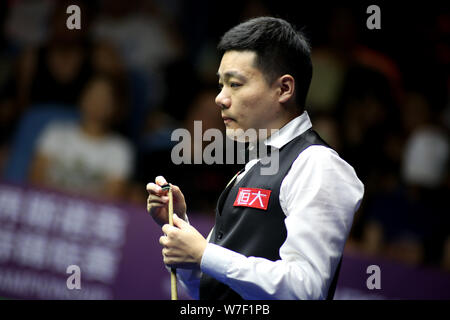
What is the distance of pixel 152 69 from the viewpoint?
6543mm

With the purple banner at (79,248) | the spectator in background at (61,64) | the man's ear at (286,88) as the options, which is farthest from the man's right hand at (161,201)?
the spectator in background at (61,64)

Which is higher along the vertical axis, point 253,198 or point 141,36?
point 141,36

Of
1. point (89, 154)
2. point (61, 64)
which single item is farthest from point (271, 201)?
point (61, 64)

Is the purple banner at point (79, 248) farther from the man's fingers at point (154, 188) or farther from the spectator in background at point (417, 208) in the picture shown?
the man's fingers at point (154, 188)

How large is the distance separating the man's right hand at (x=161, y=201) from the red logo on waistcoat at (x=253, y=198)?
0.24 meters

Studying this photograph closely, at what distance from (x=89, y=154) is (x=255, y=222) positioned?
3834 mm

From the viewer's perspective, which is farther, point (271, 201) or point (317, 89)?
point (317, 89)

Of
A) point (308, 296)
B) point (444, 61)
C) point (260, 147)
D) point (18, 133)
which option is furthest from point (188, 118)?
point (308, 296)

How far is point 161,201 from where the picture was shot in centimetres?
228

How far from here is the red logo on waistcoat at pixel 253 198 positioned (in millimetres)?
2090

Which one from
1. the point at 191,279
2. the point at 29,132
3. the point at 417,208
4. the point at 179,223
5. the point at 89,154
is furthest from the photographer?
the point at 29,132

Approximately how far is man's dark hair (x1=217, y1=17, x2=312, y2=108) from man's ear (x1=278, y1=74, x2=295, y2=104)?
0.02 metres

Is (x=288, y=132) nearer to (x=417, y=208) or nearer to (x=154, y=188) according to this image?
(x=154, y=188)

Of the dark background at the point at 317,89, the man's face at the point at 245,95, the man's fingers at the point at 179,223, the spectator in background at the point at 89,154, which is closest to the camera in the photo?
the man's fingers at the point at 179,223
